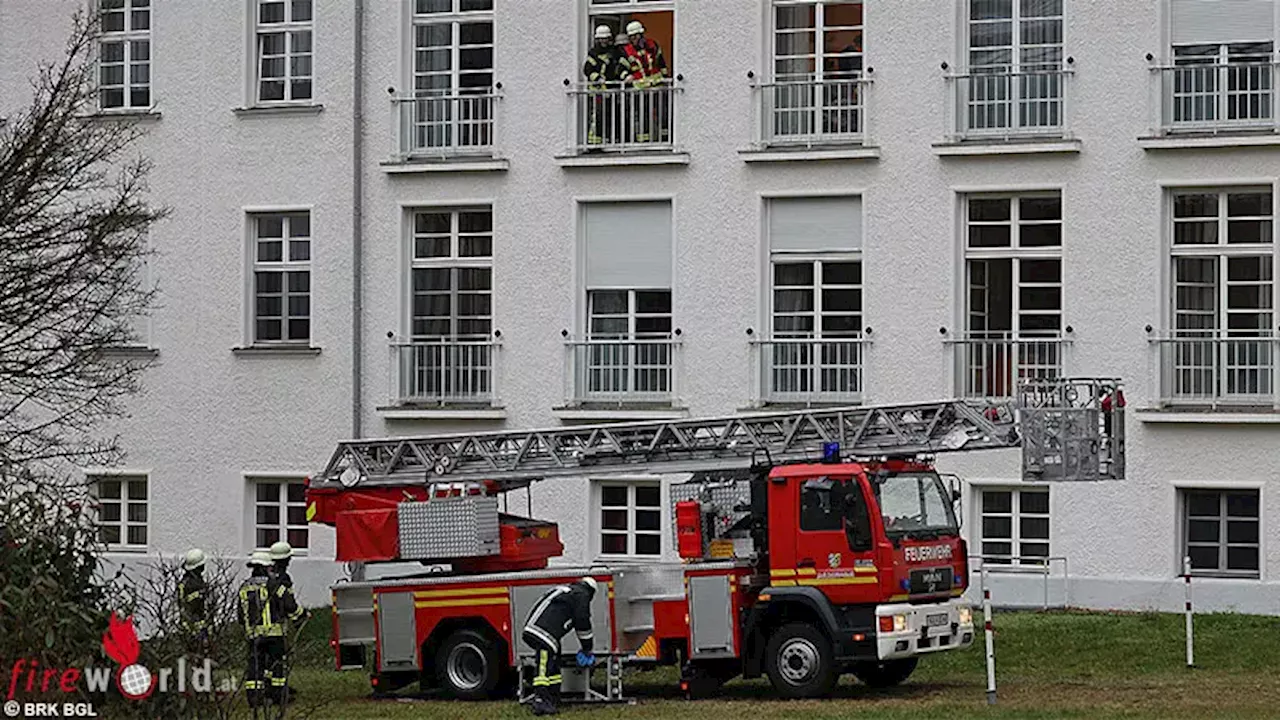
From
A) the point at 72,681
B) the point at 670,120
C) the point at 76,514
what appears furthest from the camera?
the point at 670,120

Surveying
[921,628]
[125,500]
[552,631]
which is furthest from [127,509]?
[921,628]

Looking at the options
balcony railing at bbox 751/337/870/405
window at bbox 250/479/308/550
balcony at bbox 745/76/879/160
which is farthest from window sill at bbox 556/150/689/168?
window at bbox 250/479/308/550

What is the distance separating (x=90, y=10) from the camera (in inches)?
1489

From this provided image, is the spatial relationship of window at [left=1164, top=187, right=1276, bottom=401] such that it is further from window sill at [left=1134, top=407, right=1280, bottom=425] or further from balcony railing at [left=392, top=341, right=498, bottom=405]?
balcony railing at [left=392, top=341, right=498, bottom=405]

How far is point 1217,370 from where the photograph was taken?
31.6m

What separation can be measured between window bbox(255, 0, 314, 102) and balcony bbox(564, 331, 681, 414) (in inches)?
224

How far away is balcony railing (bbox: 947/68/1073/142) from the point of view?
32.4 meters

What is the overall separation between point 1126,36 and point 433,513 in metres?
11.6

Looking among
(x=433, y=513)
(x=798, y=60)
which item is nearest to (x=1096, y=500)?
(x=798, y=60)

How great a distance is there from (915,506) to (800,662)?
1880 millimetres

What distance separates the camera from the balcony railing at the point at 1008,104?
32.4m

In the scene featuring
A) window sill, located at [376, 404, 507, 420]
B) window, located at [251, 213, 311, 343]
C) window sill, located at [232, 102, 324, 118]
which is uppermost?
window sill, located at [232, 102, 324, 118]

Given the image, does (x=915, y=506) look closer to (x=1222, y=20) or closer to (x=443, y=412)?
(x=1222, y=20)

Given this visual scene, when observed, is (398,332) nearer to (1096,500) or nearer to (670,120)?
(670,120)
